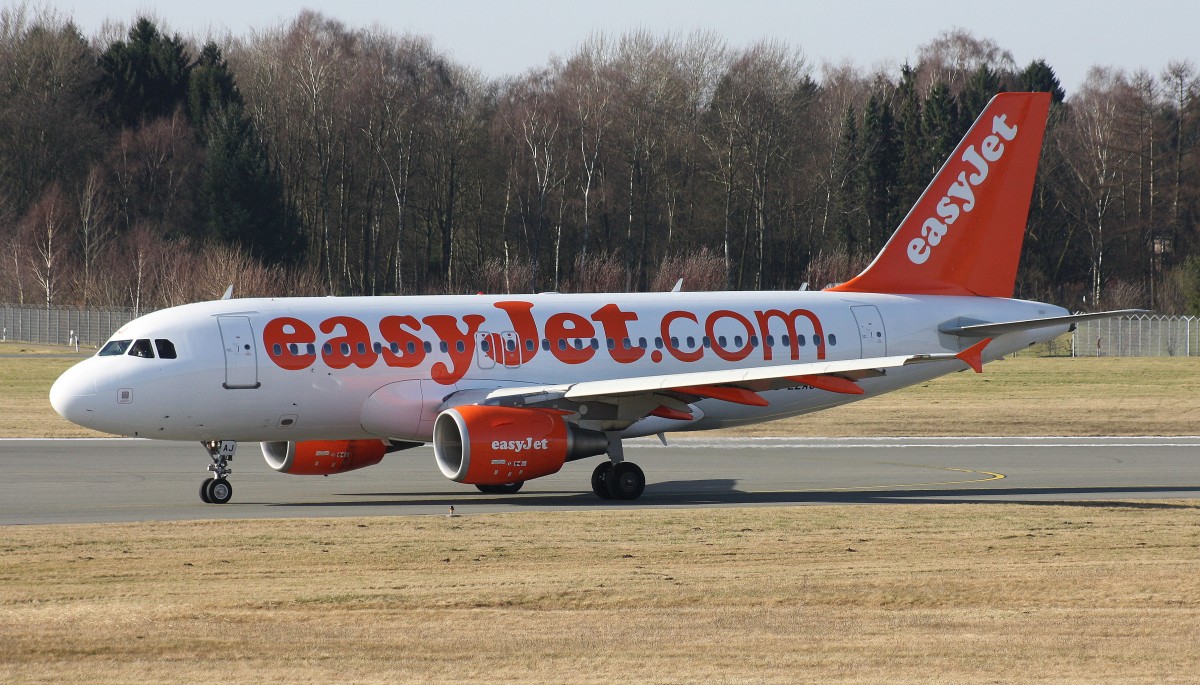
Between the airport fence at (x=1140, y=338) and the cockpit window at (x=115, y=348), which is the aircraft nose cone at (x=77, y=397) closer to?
the cockpit window at (x=115, y=348)

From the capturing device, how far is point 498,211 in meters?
97.6

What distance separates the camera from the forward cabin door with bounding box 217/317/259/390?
80.3ft

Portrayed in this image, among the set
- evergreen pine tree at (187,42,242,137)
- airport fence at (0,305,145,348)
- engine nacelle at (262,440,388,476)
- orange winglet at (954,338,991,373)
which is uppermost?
evergreen pine tree at (187,42,242,137)

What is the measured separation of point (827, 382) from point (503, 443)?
214 inches

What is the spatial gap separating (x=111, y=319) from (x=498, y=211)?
1140 inches

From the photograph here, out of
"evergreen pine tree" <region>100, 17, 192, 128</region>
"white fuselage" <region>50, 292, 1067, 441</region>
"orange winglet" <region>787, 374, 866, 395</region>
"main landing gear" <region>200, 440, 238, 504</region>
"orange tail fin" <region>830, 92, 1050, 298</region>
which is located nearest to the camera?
"orange winglet" <region>787, 374, 866, 395</region>

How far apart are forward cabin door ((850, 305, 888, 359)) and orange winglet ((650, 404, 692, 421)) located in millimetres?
4469

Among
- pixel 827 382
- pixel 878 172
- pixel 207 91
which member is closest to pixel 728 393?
pixel 827 382

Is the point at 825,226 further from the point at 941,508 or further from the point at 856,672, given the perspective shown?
the point at 856,672

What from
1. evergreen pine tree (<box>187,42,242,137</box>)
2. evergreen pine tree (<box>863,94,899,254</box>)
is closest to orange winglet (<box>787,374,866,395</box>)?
evergreen pine tree (<box>863,94,899,254</box>)

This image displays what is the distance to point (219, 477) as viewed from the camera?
80.5 ft

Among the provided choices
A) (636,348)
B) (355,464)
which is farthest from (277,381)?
(636,348)

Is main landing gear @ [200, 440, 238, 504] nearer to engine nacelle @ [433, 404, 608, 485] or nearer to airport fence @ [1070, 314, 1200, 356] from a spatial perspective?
engine nacelle @ [433, 404, 608, 485]

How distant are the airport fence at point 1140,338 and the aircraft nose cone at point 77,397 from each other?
55.3m
